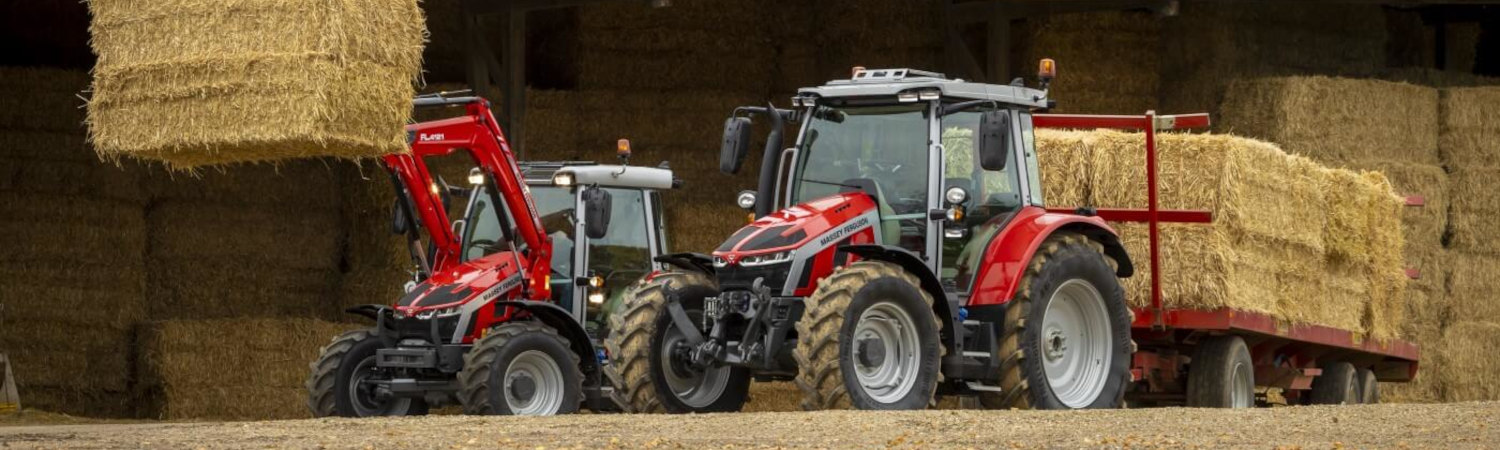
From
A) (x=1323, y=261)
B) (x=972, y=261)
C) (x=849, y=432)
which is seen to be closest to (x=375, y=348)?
(x=972, y=261)

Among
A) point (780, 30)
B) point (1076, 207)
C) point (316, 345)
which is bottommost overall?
point (316, 345)

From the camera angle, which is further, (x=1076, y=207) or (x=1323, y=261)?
(x=1323, y=261)

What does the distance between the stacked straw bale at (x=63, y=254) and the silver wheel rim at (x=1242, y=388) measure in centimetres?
809

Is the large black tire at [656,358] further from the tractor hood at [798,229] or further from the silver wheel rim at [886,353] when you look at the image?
the silver wheel rim at [886,353]

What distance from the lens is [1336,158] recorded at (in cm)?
1692

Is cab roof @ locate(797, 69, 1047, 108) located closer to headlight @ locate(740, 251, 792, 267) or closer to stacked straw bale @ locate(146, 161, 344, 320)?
headlight @ locate(740, 251, 792, 267)

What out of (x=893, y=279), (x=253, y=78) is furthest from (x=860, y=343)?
(x=253, y=78)

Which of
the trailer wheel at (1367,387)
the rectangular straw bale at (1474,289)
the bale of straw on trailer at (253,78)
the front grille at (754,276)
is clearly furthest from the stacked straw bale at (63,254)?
the rectangular straw bale at (1474,289)

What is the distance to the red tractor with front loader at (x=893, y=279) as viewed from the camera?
10.3 meters

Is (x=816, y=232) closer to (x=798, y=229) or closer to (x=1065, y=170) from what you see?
(x=798, y=229)

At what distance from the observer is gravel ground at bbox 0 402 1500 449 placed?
7.99 m

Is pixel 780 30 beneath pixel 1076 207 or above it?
above

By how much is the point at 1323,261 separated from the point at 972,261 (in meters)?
4.26

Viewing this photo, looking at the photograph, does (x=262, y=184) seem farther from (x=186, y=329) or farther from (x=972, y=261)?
(x=972, y=261)
